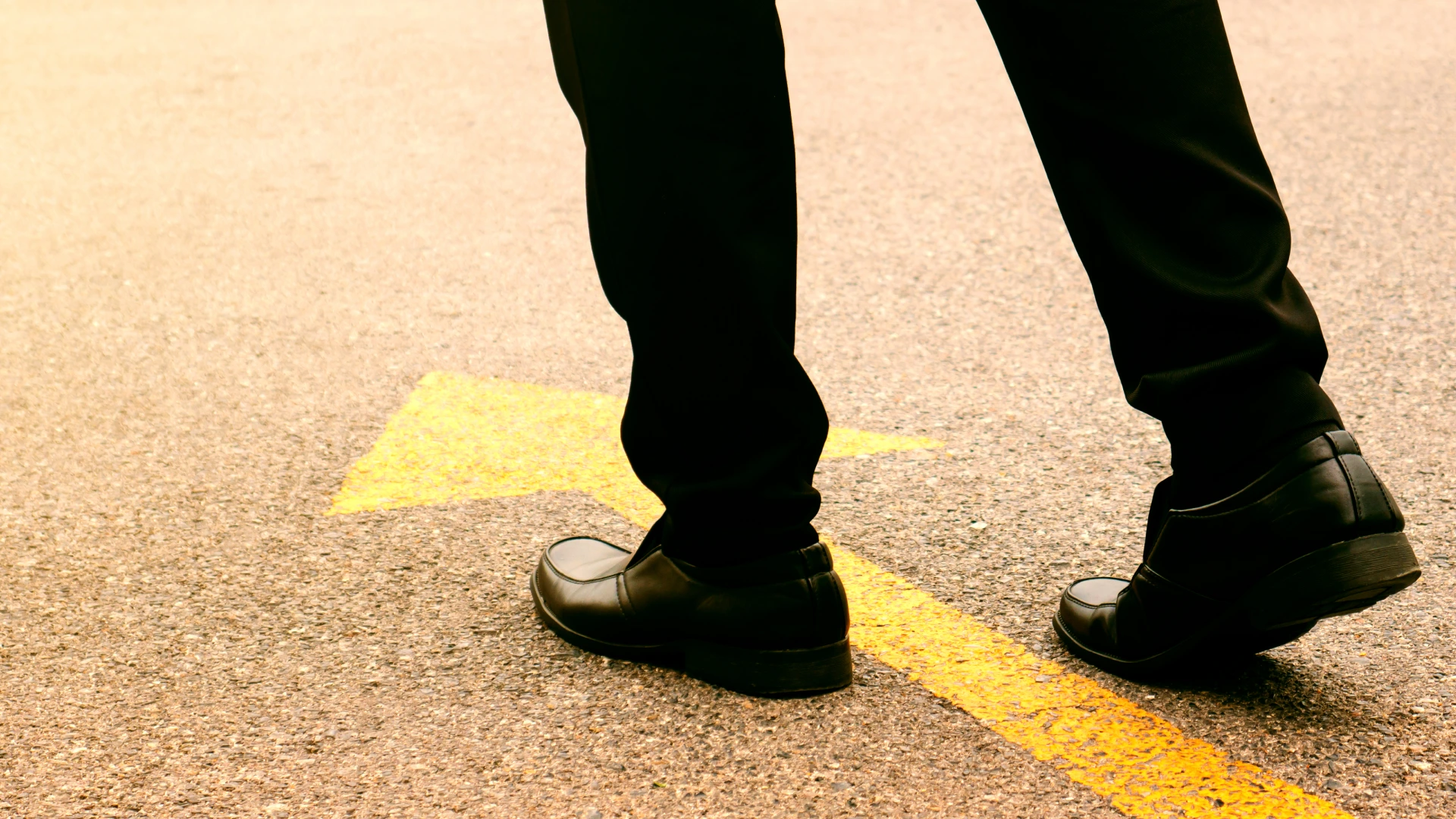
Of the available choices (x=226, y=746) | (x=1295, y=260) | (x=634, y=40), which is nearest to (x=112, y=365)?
(x=226, y=746)

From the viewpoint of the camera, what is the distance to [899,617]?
204cm

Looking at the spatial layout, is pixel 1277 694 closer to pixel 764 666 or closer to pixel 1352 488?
pixel 1352 488

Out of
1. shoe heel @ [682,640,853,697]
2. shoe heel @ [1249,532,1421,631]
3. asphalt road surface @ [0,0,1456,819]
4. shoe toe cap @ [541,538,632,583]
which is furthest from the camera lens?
shoe toe cap @ [541,538,632,583]

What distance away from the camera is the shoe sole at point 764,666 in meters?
1.79

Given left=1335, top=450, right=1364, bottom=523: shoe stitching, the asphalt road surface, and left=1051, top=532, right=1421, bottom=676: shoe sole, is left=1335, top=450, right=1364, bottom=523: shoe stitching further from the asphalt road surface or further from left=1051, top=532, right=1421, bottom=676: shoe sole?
the asphalt road surface

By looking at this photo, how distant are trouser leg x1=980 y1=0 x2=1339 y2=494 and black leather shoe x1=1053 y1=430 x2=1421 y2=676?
0.04 metres

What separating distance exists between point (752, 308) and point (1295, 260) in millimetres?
2461

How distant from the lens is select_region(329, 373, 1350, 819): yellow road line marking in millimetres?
1601

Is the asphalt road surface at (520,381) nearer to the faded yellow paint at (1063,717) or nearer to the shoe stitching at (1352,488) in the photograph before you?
the faded yellow paint at (1063,717)

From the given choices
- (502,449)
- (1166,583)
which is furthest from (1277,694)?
(502,449)

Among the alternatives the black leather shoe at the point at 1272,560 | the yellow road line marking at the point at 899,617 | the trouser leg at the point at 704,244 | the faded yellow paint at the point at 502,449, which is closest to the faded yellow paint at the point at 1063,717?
the yellow road line marking at the point at 899,617

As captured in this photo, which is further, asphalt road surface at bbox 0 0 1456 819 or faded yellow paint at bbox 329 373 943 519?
faded yellow paint at bbox 329 373 943 519

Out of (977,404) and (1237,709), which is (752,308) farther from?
(977,404)

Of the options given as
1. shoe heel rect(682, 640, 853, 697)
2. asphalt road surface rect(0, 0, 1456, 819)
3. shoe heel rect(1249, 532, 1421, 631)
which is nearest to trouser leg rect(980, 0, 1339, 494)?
shoe heel rect(1249, 532, 1421, 631)
